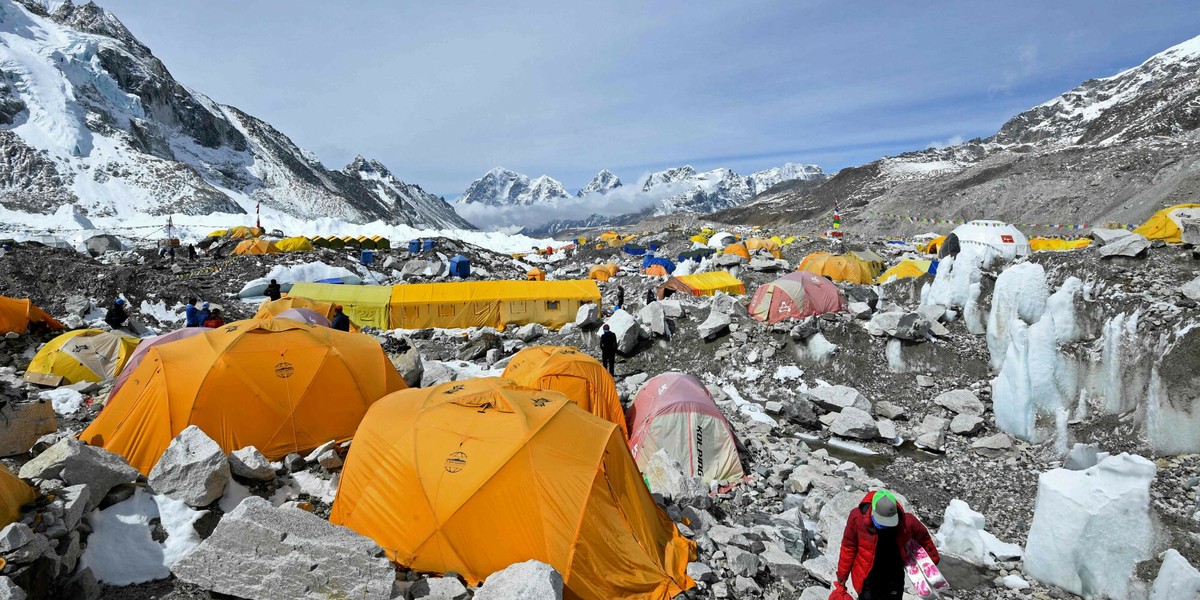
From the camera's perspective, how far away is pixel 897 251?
31.9m

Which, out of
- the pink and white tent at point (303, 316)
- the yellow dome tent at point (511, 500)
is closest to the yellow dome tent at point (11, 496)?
the yellow dome tent at point (511, 500)

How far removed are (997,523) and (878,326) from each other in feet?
21.2

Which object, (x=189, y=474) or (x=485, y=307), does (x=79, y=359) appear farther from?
(x=485, y=307)

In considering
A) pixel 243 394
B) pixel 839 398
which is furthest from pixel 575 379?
pixel 839 398

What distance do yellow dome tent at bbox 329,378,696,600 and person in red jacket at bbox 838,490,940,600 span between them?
1810 millimetres

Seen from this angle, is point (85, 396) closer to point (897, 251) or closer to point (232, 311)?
point (232, 311)

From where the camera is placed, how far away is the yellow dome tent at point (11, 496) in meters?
4.27

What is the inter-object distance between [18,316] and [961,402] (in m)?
21.0

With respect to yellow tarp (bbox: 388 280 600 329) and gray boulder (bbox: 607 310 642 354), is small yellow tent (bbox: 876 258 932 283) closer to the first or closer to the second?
gray boulder (bbox: 607 310 642 354)

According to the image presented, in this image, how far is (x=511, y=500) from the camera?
553cm

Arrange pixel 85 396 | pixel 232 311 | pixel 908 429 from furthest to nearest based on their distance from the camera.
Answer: pixel 232 311
pixel 908 429
pixel 85 396

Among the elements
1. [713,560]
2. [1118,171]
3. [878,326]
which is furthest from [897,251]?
[1118,171]

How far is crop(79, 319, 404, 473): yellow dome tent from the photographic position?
25.0 feet

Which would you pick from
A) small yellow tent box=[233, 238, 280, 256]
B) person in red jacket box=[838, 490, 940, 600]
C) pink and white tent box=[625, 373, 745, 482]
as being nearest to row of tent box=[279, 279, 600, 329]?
pink and white tent box=[625, 373, 745, 482]
